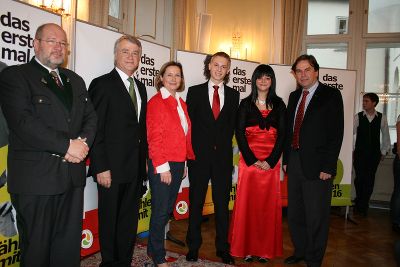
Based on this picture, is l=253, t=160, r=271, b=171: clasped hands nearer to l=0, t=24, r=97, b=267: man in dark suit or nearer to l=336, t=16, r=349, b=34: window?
l=0, t=24, r=97, b=267: man in dark suit

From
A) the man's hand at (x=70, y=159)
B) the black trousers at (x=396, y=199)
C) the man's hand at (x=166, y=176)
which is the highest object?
the man's hand at (x=70, y=159)

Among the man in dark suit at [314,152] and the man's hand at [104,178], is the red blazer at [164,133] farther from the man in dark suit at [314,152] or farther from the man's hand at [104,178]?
the man in dark suit at [314,152]

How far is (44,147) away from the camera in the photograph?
6.16 feet

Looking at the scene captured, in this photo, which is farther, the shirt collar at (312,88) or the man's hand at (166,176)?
the shirt collar at (312,88)

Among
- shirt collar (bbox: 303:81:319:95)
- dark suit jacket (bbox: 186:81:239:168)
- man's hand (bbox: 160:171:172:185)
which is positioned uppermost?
shirt collar (bbox: 303:81:319:95)

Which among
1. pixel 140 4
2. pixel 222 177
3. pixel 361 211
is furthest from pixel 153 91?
pixel 361 211

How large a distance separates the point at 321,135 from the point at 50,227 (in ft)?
6.56

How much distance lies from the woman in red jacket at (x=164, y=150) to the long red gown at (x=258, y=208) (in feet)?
1.91

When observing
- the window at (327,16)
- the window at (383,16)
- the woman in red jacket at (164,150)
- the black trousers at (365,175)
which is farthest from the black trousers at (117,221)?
the window at (383,16)

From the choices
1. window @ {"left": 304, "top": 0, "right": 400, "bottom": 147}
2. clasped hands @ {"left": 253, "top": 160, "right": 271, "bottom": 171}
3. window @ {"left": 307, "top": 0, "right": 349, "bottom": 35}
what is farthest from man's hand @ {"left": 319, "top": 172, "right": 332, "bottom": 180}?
window @ {"left": 307, "top": 0, "right": 349, "bottom": 35}

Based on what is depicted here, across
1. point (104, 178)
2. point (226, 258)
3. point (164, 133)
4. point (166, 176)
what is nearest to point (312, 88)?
point (164, 133)

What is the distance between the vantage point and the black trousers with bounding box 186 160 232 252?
9.36ft

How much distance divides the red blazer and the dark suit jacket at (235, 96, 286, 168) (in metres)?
0.51

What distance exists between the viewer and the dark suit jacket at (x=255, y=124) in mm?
2914
